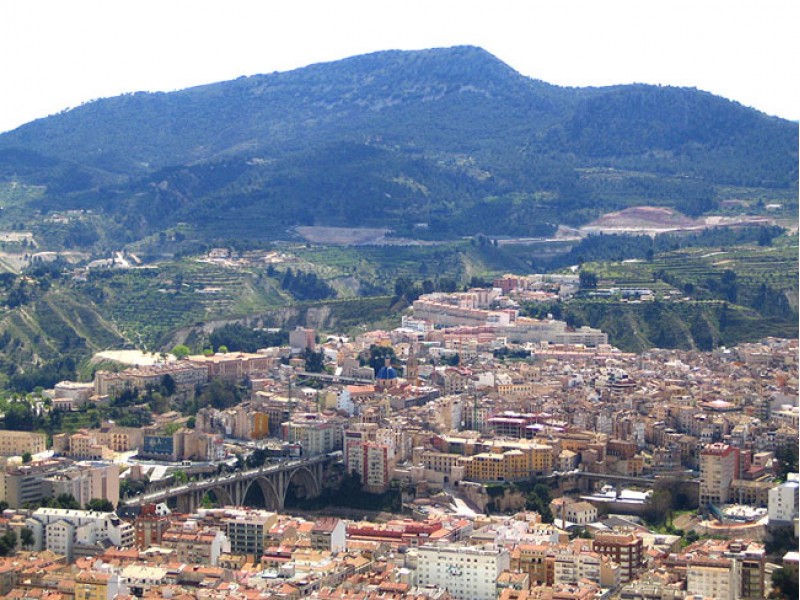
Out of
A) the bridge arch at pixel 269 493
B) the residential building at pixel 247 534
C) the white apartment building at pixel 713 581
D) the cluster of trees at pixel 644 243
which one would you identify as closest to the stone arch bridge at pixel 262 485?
the bridge arch at pixel 269 493

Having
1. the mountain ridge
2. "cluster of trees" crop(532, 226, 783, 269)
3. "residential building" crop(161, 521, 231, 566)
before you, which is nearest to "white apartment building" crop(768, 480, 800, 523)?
"residential building" crop(161, 521, 231, 566)

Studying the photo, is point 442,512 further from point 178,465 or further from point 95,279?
point 95,279

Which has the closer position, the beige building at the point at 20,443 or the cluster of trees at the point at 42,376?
the beige building at the point at 20,443

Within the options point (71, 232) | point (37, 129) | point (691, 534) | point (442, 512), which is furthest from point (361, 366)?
point (37, 129)

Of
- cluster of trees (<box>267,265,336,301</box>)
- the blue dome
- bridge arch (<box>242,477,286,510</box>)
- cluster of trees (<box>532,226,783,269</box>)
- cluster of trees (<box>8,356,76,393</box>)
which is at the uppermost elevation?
cluster of trees (<box>532,226,783,269</box>)

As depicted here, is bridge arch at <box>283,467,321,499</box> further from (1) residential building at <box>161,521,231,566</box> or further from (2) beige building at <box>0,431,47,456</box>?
(1) residential building at <box>161,521,231,566</box>

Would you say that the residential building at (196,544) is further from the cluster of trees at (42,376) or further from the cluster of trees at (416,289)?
the cluster of trees at (416,289)
